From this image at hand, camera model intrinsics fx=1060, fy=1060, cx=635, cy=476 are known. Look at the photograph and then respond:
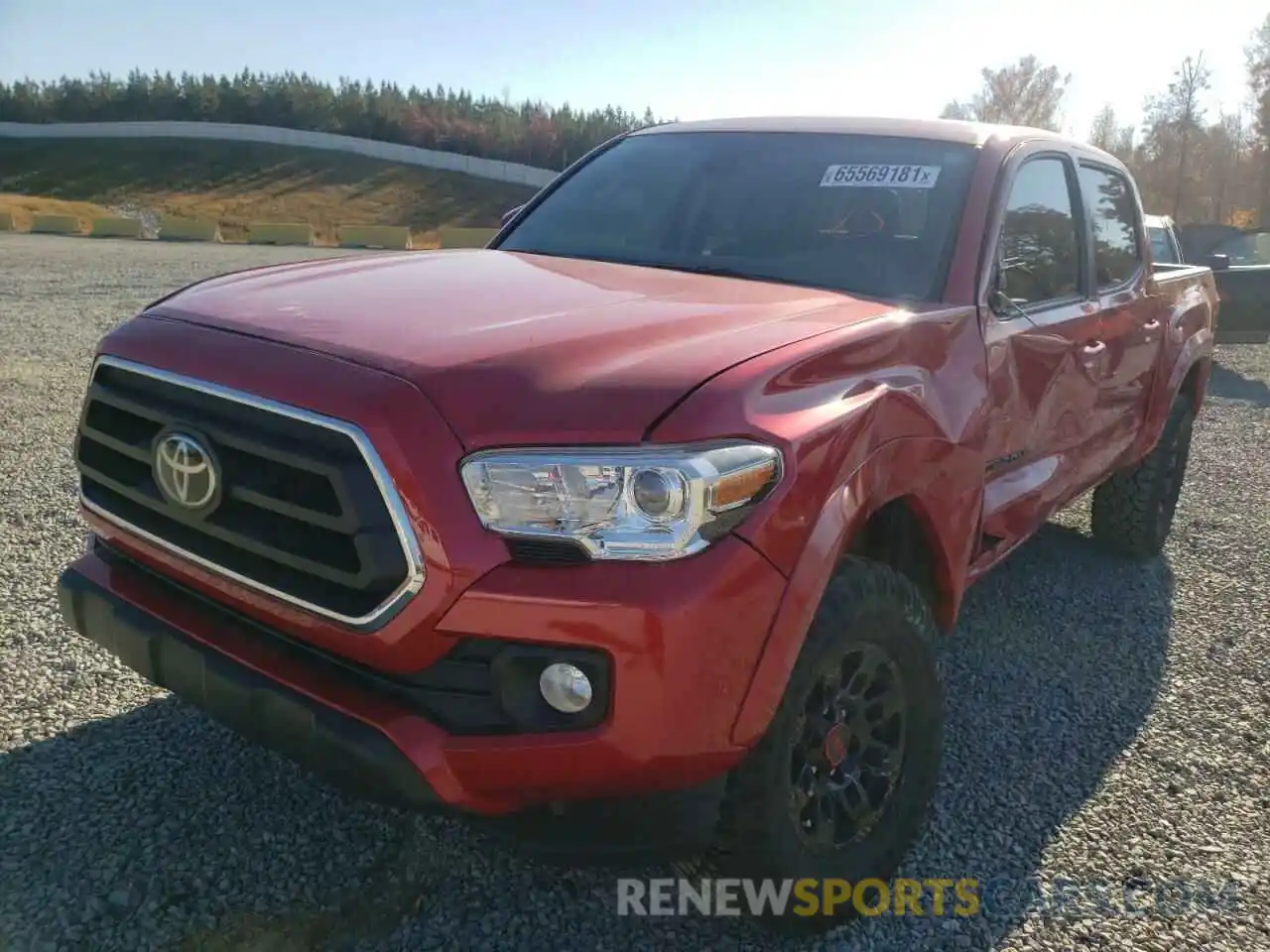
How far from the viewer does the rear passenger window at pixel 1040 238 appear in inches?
130

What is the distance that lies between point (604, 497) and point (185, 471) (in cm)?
94

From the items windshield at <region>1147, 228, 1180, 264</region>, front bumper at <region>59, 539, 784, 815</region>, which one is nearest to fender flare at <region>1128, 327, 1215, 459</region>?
front bumper at <region>59, 539, 784, 815</region>

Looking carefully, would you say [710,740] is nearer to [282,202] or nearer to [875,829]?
[875,829]

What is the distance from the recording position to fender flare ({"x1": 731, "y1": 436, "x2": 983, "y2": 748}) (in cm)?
202

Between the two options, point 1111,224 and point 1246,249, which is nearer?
point 1111,224

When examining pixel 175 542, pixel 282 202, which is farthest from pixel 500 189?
pixel 175 542

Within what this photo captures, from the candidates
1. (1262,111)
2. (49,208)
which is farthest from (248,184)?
(1262,111)

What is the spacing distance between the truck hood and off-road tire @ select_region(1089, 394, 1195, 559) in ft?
10.1

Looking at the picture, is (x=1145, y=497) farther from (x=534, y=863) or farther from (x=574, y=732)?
(x=574, y=732)

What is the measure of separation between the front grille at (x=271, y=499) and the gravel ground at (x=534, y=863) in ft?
2.66

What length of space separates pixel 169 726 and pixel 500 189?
5217 cm

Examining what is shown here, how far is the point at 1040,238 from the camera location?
3.58 m

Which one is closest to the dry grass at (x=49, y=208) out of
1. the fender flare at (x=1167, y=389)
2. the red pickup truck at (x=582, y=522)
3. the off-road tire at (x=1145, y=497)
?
the off-road tire at (x=1145, y=497)

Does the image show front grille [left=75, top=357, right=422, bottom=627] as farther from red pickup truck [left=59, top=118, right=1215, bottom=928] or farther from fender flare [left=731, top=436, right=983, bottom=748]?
fender flare [left=731, top=436, right=983, bottom=748]
